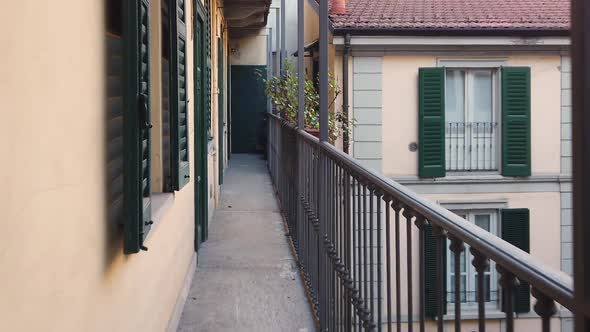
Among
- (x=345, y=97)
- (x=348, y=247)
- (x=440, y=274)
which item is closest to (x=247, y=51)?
(x=345, y=97)

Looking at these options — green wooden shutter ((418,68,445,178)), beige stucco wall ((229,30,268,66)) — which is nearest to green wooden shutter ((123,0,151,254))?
green wooden shutter ((418,68,445,178))

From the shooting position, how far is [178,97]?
3.56 m

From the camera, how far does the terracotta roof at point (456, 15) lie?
35.2 feet

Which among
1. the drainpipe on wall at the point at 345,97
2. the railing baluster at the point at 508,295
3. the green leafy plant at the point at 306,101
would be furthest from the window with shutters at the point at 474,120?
the railing baluster at the point at 508,295

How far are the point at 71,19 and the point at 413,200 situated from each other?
92cm

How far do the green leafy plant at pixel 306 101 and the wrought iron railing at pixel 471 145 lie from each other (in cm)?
196

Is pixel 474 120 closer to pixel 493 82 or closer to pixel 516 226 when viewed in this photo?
pixel 493 82

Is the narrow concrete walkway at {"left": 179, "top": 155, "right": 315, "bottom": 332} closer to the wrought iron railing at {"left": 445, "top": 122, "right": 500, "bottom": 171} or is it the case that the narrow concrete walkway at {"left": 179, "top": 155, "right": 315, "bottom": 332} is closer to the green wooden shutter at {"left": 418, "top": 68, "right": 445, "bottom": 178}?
the green wooden shutter at {"left": 418, "top": 68, "right": 445, "bottom": 178}

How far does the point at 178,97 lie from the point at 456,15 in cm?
851

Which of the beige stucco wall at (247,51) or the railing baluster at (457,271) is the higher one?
the beige stucco wall at (247,51)

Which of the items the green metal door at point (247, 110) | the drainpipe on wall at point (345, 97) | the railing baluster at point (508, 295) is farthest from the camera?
the green metal door at point (247, 110)

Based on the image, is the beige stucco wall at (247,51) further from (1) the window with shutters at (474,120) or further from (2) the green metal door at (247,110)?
(1) the window with shutters at (474,120)

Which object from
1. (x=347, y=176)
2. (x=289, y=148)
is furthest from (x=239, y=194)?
(x=347, y=176)

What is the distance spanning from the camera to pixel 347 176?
2898 mm
